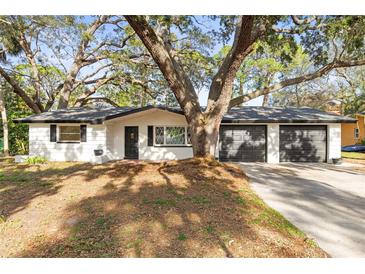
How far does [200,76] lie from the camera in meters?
18.2

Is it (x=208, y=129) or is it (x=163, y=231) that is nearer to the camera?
(x=163, y=231)

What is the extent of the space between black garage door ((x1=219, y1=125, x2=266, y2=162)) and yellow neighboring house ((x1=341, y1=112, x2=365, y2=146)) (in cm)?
1557

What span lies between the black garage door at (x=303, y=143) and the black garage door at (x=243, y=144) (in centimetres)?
111

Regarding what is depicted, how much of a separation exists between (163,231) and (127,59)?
13.8 meters

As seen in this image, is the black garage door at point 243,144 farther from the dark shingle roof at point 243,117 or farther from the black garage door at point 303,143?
the black garage door at point 303,143

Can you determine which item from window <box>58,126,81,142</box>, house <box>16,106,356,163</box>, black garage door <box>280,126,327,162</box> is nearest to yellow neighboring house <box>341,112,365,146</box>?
house <box>16,106,356,163</box>

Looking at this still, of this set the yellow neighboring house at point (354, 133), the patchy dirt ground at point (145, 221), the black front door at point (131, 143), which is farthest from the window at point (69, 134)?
the yellow neighboring house at point (354, 133)

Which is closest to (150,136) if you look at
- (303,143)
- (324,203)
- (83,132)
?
(83,132)

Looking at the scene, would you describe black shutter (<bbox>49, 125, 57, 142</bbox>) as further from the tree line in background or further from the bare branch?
the bare branch

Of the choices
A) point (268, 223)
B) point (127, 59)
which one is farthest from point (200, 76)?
point (268, 223)

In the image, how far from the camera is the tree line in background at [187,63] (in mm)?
7918

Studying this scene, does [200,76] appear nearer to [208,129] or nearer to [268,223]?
[208,129]

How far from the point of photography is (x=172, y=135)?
13.3 metres
